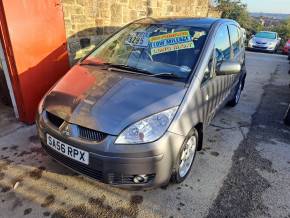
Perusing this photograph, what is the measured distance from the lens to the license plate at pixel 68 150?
2124 mm

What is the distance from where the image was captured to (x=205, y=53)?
8.89 ft

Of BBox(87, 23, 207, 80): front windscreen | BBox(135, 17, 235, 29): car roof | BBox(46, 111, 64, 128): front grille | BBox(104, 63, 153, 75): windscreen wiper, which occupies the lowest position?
BBox(46, 111, 64, 128): front grille

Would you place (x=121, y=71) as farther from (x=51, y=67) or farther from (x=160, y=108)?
(x=51, y=67)

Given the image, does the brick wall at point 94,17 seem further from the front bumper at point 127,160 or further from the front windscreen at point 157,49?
the front bumper at point 127,160

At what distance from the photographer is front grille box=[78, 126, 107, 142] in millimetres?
2058

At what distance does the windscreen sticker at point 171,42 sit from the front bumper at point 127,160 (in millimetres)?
1111

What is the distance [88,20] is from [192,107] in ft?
10.1

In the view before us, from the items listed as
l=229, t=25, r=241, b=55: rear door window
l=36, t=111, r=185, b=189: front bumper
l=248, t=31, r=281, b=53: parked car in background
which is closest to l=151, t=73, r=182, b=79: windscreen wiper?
l=36, t=111, r=185, b=189: front bumper

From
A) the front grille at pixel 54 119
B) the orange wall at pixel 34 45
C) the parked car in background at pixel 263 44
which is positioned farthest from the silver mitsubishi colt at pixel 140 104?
the parked car in background at pixel 263 44

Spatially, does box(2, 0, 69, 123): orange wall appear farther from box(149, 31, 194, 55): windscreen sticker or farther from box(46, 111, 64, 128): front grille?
box(149, 31, 194, 55): windscreen sticker

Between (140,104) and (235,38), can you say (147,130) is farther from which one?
(235,38)

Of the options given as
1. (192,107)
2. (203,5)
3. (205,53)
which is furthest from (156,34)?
(203,5)

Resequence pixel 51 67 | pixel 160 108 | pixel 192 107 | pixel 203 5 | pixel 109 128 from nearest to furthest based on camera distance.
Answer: pixel 109 128, pixel 160 108, pixel 192 107, pixel 51 67, pixel 203 5

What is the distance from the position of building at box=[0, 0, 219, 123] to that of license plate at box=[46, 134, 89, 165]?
1.49 metres
